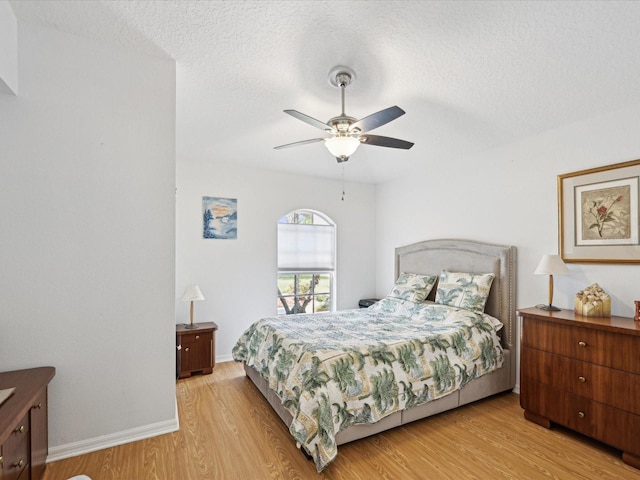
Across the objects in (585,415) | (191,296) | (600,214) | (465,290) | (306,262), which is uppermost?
(600,214)

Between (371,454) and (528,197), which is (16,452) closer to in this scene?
(371,454)

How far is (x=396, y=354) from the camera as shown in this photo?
8.19ft

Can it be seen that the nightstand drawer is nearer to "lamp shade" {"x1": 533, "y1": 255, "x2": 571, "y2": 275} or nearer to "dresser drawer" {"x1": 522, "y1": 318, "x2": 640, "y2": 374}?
"dresser drawer" {"x1": 522, "y1": 318, "x2": 640, "y2": 374}

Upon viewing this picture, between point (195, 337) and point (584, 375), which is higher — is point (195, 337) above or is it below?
below

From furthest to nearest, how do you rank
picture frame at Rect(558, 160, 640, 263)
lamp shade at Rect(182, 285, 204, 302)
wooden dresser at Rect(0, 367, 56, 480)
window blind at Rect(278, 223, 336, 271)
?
1. window blind at Rect(278, 223, 336, 271)
2. lamp shade at Rect(182, 285, 204, 302)
3. picture frame at Rect(558, 160, 640, 263)
4. wooden dresser at Rect(0, 367, 56, 480)

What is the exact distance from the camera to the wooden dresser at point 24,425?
56.0 inches

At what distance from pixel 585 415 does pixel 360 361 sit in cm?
165

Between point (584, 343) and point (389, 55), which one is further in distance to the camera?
point (584, 343)

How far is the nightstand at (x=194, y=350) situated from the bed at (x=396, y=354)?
1.25ft

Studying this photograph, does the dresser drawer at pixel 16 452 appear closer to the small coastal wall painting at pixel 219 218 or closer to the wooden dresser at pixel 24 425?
the wooden dresser at pixel 24 425

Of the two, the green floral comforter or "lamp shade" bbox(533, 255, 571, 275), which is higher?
"lamp shade" bbox(533, 255, 571, 275)

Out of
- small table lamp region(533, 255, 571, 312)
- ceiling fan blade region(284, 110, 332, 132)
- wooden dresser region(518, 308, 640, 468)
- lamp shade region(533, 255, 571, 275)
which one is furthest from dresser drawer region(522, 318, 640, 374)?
ceiling fan blade region(284, 110, 332, 132)

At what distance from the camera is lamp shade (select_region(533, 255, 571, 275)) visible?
107 inches

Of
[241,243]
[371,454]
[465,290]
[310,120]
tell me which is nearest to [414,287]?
[465,290]
